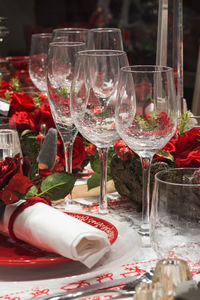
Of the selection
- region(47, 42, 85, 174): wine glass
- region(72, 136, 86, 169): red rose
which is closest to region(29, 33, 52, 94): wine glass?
region(72, 136, 86, 169): red rose

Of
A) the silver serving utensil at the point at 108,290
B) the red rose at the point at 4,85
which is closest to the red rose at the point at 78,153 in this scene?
the silver serving utensil at the point at 108,290

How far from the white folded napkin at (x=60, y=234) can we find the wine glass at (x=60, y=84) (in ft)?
1.00

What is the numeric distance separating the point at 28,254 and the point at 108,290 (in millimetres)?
167

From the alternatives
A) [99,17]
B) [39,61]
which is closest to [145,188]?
[39,61]

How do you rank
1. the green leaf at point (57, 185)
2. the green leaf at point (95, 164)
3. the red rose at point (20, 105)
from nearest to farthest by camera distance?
the green leaf at point (57, 185), the green leaf at point (95, 164), the red rose at point (20, 105)

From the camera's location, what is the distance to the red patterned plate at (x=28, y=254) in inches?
31.4

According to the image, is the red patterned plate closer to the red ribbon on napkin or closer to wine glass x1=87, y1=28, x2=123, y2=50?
the red ribbon on napkin

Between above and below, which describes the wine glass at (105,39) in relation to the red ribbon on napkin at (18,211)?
above

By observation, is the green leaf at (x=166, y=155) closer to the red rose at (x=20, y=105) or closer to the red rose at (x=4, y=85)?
the red rose at (x=20, y=105)

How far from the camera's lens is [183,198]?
2.30 ft

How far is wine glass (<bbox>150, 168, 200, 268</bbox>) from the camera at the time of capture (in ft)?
2.31

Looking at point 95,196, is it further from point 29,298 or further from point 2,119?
point 29,298

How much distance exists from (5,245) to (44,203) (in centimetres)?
10

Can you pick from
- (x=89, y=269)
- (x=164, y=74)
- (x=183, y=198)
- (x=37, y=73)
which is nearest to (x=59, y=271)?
(x=89, y=269)
